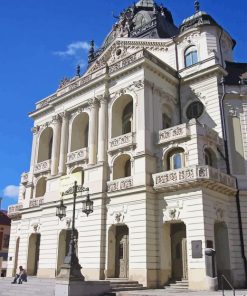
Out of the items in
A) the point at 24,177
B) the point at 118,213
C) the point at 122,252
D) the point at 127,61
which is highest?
the point at 127,61

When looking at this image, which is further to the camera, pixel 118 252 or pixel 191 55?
pixel 191 55

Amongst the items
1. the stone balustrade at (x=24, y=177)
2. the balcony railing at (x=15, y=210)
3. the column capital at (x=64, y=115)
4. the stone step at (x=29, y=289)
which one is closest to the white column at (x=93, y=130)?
the column capital at (x=64, y=115)

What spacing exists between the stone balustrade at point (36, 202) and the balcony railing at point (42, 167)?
2684 millimetres

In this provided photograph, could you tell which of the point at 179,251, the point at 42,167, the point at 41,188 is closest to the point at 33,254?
the point at 41,188

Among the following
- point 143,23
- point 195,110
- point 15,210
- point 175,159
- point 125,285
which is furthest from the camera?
point 15,210

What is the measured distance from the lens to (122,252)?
26.5 m

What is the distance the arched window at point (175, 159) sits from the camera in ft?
84.8

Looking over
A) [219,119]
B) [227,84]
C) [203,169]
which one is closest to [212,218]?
[203,169]

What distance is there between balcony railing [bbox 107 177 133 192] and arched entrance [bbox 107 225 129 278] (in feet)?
9.19

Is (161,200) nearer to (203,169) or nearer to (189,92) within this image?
(203,169)

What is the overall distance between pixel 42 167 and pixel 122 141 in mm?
10460

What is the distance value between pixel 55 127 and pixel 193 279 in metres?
19.1

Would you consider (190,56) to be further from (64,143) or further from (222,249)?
(222,249)

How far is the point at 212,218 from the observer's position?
2356 centimetres
